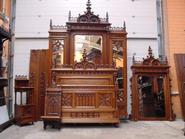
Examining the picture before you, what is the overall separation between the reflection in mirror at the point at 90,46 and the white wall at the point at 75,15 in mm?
995

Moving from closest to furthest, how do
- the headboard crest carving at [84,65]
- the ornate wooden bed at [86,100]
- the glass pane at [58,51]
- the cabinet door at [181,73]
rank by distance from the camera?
the ornate wooden bed at [86,100] → the headboard crest carving at [84,65] → the cabinet door at [181,73] → the glass pane at [58,51]

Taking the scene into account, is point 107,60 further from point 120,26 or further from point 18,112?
point 18,112

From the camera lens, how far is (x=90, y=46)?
6395 mm

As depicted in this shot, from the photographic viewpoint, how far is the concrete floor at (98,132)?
443 centimetres

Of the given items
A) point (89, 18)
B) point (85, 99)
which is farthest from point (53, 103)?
point (89, 18)

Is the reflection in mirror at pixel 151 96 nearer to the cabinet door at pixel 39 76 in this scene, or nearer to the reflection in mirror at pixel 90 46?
the reflection in mirror at pixel 90 46

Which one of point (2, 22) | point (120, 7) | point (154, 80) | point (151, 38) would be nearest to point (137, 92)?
point (154, 80)

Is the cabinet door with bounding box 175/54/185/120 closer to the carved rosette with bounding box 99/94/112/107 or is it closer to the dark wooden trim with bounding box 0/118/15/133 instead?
the carved rosette with bounding box 99/94/112/107

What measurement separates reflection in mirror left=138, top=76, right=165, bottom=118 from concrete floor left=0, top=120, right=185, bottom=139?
2.57 ft

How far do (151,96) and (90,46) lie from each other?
2.13 meters

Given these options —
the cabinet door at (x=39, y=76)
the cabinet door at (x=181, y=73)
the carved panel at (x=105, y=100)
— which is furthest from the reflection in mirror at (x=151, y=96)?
the cabinet door at (x=39, y=76)

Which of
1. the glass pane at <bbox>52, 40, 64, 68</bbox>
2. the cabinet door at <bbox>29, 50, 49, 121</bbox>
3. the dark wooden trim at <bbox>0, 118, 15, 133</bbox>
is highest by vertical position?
the glass pane at <bbox>52, 40, 64, 68</bbox>

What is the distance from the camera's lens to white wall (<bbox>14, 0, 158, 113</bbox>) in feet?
22.7

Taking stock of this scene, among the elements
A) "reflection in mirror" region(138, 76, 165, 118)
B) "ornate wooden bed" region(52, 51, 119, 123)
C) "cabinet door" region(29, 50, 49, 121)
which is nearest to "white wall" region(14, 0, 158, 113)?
"cabinet door" region(29, 50, 49, 121)
